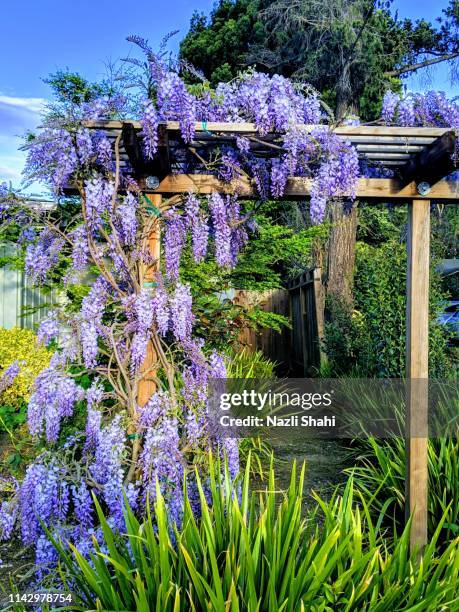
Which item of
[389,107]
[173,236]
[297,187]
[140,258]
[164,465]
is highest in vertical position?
[389,107]

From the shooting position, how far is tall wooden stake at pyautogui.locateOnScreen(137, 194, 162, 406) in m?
3.26

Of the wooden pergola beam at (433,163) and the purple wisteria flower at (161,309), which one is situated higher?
the wooden pergola beam at (433,163)

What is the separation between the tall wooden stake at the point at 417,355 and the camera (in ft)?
10.7

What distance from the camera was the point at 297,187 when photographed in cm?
327

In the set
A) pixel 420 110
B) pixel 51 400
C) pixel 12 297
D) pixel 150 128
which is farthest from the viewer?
pixel 12 297

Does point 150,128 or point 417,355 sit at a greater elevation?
point 150,128

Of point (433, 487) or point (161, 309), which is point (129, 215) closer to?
point (161, 309)

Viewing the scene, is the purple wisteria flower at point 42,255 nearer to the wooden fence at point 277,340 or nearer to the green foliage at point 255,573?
the green foliage at point 255,573

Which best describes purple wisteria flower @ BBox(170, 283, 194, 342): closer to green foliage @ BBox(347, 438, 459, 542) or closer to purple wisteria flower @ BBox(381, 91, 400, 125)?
green foliage @ BBox(347, 438, 459, 542)

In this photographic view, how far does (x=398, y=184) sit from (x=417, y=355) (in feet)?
3.25

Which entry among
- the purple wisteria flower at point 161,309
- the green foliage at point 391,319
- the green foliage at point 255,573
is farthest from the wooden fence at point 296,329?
the green foliage at point 255,573

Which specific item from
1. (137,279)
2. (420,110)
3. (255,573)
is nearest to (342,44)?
(420,110)

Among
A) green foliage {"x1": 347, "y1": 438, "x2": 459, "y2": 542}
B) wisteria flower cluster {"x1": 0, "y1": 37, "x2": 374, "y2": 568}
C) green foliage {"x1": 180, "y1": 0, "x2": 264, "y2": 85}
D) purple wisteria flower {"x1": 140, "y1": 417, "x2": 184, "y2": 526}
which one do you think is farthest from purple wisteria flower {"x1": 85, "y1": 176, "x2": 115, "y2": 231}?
green foliage {"x1": 180, "y1": 0, "x2": 264, "y2": 85}

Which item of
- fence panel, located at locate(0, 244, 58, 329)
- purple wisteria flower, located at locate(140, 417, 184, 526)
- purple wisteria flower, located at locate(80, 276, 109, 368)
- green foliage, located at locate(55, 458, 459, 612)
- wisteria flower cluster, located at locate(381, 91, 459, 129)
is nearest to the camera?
green foliage, located at locate(55, 458, 459, 612)
